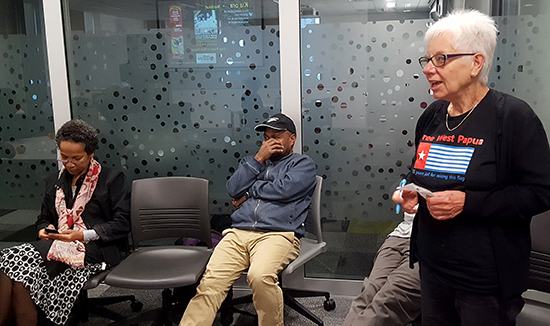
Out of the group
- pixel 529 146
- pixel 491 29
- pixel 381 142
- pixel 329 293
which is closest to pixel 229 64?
pixel 381 142

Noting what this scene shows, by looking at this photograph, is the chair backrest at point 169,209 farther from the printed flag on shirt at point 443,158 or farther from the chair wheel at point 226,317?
the printed flag on shirt at point 443,158

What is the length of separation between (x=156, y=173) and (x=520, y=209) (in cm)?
251

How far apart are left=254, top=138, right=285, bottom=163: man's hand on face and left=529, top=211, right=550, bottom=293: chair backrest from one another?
1393 mm

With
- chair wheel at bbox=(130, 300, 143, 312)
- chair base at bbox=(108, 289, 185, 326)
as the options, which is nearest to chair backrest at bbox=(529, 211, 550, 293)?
chair base at bbox=(108, 289, 185, 326)

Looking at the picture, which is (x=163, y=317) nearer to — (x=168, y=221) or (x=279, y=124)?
(x=168, y=221)

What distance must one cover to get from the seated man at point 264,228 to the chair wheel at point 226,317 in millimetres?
385

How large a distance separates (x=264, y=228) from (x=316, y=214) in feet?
1.21

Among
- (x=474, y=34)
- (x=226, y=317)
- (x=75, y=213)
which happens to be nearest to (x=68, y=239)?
(x=75, y=213)

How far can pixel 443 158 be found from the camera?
1.42m

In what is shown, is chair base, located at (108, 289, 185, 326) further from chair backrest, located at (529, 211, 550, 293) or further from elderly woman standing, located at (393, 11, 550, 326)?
chair backrest, located at (529, 211, 550, 293)

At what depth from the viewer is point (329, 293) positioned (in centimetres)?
292

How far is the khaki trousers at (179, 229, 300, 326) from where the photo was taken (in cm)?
229

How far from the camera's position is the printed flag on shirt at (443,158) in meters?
1.36

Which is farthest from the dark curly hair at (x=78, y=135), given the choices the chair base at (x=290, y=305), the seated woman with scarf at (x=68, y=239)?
the chair base at (x=290, y=305)
